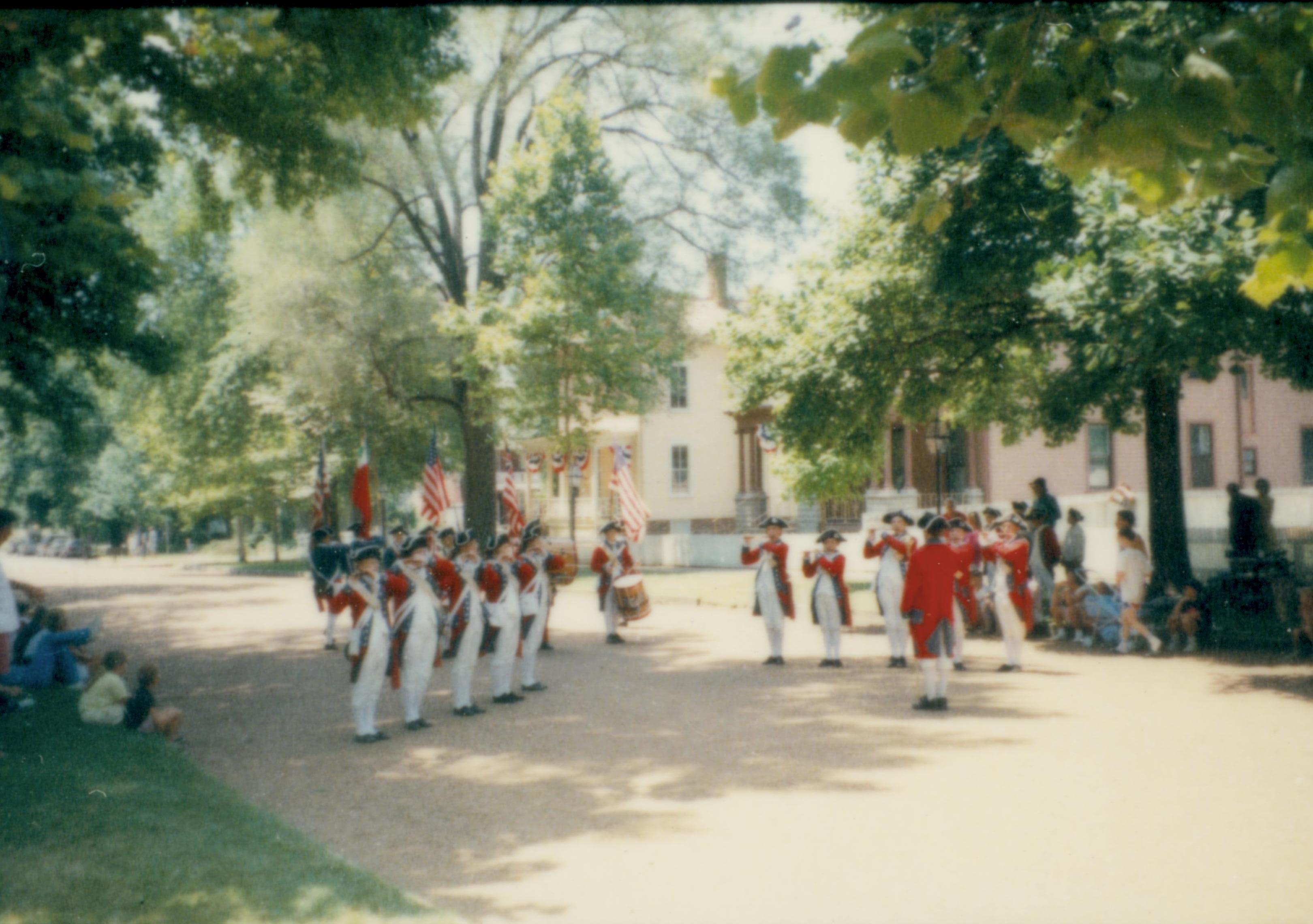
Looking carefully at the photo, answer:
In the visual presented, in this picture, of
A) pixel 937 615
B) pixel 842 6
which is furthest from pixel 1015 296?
pixel 937 615

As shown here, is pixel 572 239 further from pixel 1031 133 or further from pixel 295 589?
pixel 1031 133

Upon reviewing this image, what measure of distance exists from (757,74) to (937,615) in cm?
775

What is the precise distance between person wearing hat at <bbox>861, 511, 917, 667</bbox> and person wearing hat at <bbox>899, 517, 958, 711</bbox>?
2599mm

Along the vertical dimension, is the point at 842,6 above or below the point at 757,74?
above

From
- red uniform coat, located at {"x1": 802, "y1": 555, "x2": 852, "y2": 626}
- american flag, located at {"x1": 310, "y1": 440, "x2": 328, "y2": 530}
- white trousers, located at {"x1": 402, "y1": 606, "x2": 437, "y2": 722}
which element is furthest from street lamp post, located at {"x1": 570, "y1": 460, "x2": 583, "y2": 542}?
white trousers, located at {"x1": 402, "y1": 606, "x2": 437, "y2": 722}

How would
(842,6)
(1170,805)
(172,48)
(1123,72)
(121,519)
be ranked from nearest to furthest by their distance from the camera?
(1123,72) → (1170,805) → (172,48) → (842,6) → (121,519)

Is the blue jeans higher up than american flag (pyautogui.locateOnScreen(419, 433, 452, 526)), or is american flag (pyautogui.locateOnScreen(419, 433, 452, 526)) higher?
american flag (pyautogui.locateOnScreen(419, 433, 452, 526))

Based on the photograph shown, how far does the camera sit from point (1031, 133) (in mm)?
4141

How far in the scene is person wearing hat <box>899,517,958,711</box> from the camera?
10250 millimetres

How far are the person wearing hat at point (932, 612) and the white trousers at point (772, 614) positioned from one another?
339 centimetres

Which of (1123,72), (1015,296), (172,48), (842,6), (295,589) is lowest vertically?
(295,589)

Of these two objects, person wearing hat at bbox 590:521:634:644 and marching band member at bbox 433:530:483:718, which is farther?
person wearing hat at bbox 590:521:634:644

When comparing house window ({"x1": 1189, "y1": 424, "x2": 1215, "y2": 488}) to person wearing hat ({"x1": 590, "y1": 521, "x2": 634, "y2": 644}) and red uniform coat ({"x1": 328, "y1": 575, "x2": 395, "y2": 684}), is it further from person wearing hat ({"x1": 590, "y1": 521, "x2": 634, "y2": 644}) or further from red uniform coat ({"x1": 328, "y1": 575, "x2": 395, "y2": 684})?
red uniform coat ({"x1": 328, "y1": 575, "x2": 395, "y2": 684})

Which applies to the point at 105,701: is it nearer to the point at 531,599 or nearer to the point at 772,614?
the point at 531,599
